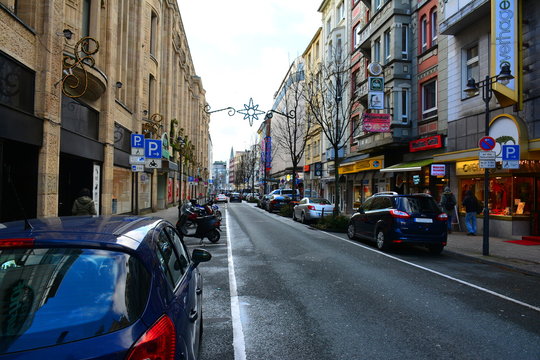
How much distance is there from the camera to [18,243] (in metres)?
2.10

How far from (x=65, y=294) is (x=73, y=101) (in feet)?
43.4

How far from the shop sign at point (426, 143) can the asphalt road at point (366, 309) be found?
8885mm

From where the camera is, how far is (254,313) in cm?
510

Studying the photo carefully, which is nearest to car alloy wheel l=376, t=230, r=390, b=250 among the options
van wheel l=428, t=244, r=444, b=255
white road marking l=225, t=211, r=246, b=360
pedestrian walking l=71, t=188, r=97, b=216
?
van wheel l=428, t=244, r=444, b=255

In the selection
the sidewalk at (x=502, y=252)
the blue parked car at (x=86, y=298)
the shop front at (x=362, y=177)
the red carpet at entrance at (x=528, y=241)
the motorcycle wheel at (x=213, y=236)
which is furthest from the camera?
the shop front at (x=362, y=177)

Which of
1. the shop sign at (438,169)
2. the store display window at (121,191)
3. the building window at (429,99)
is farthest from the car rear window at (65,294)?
the building window at (429,99)

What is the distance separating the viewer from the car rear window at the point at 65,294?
175 centimetres

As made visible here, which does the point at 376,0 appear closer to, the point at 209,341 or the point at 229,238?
the point at 229,238

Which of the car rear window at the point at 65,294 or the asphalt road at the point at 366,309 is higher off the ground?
Answer: the car rear window at the point at 65,294

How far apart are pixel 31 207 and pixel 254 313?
8318mm

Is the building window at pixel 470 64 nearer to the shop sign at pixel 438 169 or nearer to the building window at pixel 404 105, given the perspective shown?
the shop sign at pixel 438 169

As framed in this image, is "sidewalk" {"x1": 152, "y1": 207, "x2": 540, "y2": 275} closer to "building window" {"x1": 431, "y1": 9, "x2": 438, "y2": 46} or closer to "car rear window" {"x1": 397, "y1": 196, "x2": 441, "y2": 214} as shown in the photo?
"car rear window" {"x1": 397, "y1": 196, "x2": 441, "y2": 214}

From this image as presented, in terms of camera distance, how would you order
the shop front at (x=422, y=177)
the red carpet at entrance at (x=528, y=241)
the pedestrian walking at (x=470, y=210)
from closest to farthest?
1. the red carpet at entrance at (x=528, y=241)
2. the pedestrian walking at (x=470, y=210)
3. the shop front at (x=422, y=177)

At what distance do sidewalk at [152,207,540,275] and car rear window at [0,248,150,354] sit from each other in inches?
347
